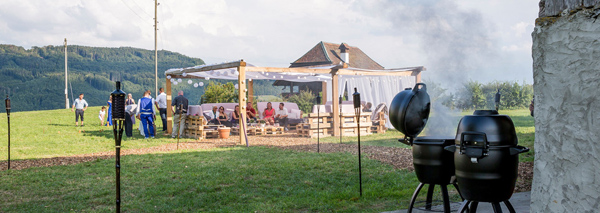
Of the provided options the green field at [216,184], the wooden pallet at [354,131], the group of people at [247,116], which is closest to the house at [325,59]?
the group of people at [247,116]

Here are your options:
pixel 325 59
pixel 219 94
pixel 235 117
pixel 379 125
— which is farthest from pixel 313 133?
pixel 325 59

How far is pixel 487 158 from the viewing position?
8.50 ft

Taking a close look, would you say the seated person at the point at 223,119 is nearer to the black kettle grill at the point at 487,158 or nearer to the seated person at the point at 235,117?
the seated person at the point at 235,117

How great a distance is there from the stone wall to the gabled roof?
1317 inches

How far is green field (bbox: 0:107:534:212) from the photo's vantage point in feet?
16.0

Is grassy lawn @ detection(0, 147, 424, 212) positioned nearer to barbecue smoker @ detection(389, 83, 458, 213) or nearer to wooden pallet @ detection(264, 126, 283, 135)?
barbecue smoker @ detection(389, 83, 458, 213)

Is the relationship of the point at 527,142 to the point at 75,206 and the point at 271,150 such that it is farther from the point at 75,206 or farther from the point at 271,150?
the point at 75,206

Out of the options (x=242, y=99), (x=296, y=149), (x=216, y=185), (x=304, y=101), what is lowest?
(x=216, y=185)

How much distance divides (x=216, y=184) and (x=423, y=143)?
3498mm

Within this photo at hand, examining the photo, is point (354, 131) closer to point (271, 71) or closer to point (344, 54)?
point (271, 71)

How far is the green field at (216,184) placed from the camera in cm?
489

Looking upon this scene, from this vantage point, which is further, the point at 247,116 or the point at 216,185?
the point at 247,116

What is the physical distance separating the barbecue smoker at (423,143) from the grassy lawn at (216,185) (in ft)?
4.01

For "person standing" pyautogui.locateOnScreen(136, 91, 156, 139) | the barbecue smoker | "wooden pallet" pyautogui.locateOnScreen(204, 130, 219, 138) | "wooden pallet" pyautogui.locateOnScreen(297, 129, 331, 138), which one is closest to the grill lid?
the barbecue smoker
